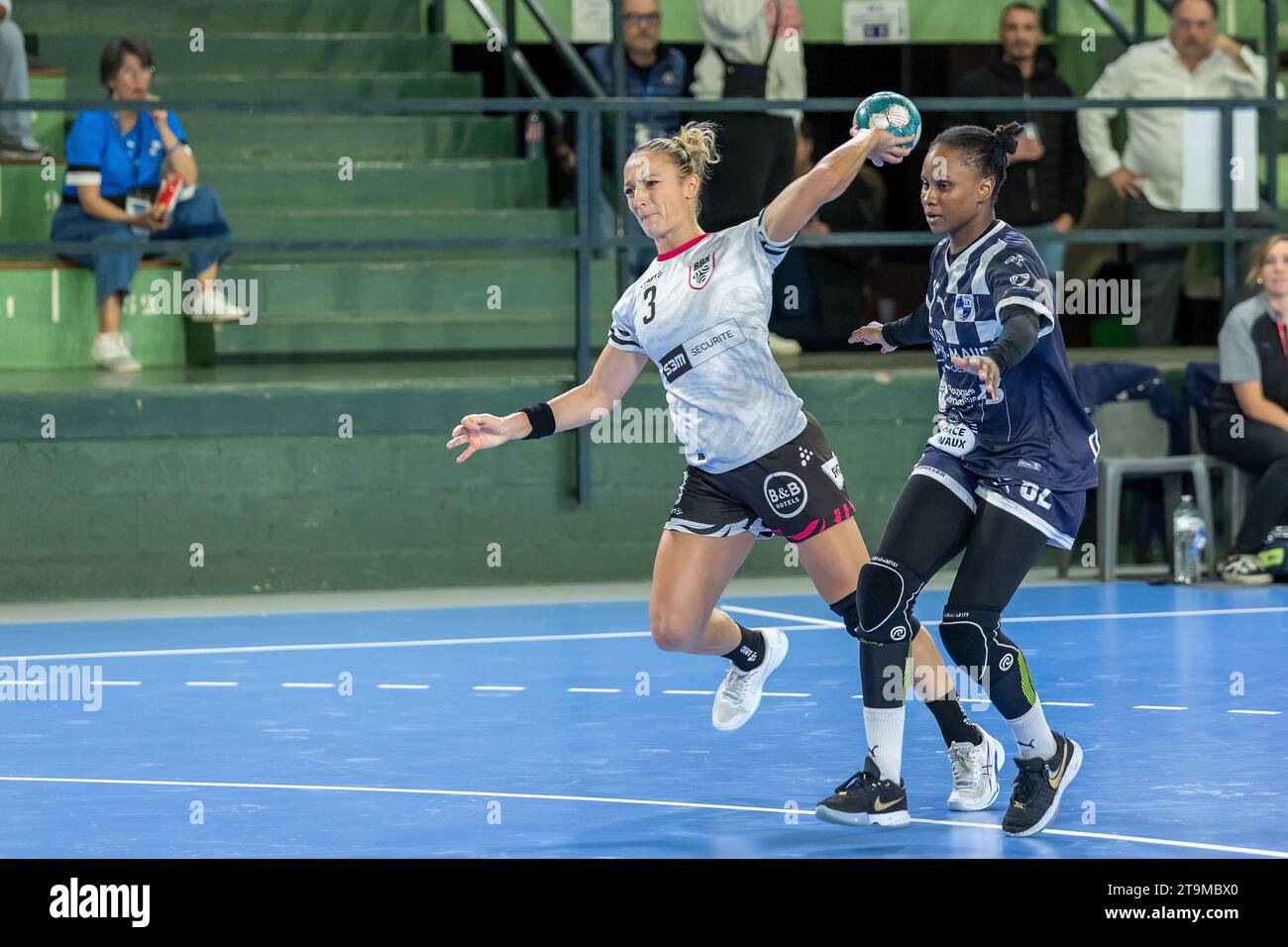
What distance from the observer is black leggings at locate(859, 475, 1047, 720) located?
6.62 m

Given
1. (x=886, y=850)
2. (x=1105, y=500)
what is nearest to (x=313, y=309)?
(x=1105, y=500)

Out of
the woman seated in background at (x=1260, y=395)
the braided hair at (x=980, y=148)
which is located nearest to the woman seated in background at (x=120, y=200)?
the woman seated in background at (x=1260, y=395)

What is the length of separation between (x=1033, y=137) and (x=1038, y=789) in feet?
25.4

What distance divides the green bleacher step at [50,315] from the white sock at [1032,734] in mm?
8231

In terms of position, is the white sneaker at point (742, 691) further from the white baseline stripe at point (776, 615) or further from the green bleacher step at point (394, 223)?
the green bleacher step at point (394, 223)

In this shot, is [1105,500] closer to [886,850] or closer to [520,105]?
[520,105]

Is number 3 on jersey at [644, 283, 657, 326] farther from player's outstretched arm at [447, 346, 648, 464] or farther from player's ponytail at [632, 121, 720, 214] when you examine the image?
player's ponytail at [632, 121, 720, 214]

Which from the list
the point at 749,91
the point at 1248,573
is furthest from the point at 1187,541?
the point at 749,91

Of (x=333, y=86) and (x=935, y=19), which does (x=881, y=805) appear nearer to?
(x=333, y=86)

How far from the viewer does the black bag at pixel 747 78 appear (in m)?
13.7

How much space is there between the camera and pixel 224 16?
16.3m

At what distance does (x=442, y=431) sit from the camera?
486 inches

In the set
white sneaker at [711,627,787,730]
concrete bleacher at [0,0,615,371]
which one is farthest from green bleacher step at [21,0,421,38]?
white sneaker at [711,627,787,730]
